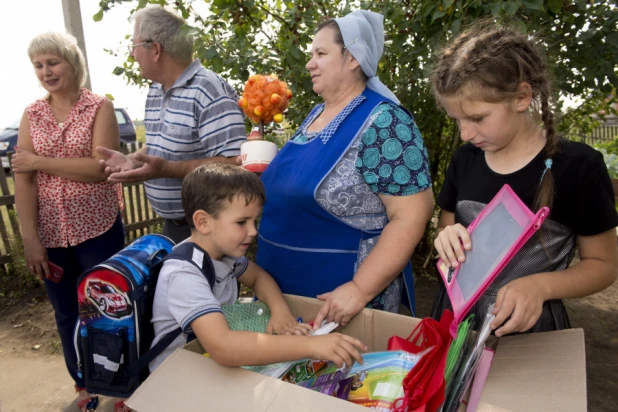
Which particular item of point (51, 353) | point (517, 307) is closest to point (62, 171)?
point (51, 353)

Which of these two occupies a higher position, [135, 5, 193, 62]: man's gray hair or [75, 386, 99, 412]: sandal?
[135, 5, 193, 62]: man's gray hair

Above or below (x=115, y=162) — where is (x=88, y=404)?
below

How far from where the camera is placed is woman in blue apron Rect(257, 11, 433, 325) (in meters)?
1.58

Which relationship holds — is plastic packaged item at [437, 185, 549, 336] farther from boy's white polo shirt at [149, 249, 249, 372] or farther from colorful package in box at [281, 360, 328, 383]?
boy's white polo shirt at [149, 249, 249, 372]

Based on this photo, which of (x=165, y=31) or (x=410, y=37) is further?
(x=410, y=37)

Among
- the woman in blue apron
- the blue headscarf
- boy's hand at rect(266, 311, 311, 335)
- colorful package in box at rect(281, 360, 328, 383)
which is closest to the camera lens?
colorful package in box at rect(281, 360, 328, 383)

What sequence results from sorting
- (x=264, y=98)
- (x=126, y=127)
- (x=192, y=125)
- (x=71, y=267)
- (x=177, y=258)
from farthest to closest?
(x=126, y=127) < (x=71, y=267) < (x=192, y=125) < (x=264, y=98) < (x=177, y=258)

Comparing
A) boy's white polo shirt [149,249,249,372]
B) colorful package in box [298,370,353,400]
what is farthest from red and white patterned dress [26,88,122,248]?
colorful package in box [298,370,353,400]

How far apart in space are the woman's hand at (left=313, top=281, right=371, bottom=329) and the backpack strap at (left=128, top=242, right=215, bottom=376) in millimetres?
357

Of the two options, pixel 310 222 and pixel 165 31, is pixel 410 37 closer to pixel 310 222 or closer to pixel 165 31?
pixel 165 31

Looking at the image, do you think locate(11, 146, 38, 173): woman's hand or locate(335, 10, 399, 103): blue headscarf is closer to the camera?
locate(335, 10, 399, 103): blue headscarf

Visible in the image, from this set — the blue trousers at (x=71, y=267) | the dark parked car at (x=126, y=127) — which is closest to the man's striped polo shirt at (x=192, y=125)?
the blue trousers at (x=71, y=267)

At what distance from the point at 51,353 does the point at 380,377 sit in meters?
3.24

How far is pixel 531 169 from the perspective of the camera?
4.64ft
